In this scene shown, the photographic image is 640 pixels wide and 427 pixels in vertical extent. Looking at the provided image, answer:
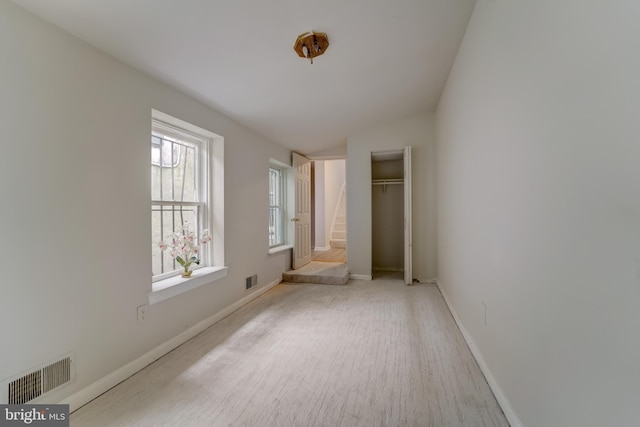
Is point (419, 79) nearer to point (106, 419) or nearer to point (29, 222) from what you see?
point (29, 222)

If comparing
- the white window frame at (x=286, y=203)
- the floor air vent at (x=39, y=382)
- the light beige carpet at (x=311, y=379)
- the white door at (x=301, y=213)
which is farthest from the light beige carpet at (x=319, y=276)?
the floor air vent at (x=39, y=382)

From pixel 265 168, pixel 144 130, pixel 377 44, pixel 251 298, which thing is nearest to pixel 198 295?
pixel 251 298

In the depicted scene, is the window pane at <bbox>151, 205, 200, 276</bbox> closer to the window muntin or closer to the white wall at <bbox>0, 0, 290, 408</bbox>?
the window muntin

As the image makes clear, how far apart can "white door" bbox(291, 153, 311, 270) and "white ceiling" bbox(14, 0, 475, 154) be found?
1650mm

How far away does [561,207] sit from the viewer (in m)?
1.06

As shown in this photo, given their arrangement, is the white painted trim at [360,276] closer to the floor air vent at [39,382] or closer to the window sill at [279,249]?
the window sill at [279,249]

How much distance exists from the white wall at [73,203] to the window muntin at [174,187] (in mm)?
281

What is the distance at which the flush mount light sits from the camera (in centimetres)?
205

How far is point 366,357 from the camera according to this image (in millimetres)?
2217

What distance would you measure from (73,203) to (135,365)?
3.93ft

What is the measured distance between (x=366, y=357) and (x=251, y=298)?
189cm

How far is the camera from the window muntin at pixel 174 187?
247 cm

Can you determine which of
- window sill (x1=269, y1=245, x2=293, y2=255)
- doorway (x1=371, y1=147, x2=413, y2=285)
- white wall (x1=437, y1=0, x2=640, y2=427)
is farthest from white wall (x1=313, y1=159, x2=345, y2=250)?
white wall (x1=437, y1=0, x2=640, y2=427)

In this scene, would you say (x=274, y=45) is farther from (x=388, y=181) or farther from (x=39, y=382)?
(x=388, y=181)
